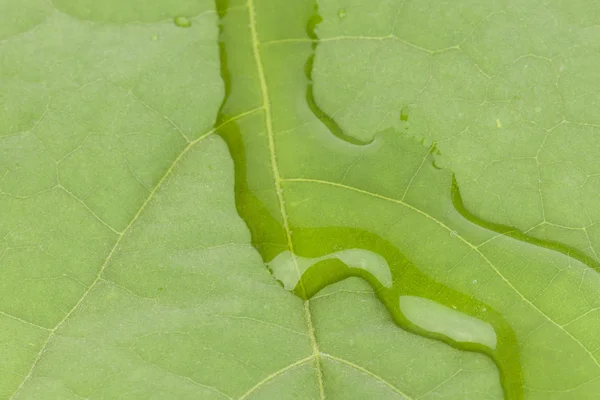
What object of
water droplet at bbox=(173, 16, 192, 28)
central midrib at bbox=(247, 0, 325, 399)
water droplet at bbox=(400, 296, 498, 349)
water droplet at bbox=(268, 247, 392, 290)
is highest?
water droplet at bbox=(173, 16, 192, 28)

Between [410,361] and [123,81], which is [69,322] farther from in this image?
[410,361]

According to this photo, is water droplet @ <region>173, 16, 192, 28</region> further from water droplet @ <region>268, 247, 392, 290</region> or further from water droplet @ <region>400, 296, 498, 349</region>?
water droplet @ <region>400, 296, 498, 349</region>

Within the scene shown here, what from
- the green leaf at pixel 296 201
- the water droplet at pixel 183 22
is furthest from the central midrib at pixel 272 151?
the water droplet at pixel 183 22

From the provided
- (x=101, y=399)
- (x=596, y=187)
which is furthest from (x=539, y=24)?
(x=101, y=399)

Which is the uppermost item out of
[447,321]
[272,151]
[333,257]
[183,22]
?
[183,22]

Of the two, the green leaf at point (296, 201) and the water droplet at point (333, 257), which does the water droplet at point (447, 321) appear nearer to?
the green leaf at point (296, 201)

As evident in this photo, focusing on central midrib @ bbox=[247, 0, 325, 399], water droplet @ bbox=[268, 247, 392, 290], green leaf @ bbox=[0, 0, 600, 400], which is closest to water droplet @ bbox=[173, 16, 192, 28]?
green leaf @ bbox=[0, 0, 600, 400]

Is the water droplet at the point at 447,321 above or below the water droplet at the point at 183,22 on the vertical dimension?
below

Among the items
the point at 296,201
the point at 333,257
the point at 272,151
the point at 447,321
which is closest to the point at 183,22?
the point at 272,151

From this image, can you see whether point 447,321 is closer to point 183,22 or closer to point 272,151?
point 272,151
